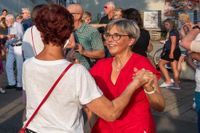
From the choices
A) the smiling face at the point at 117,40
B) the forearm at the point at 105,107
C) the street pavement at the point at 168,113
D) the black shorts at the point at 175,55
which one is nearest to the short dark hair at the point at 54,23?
the forearm at the point at 105,107

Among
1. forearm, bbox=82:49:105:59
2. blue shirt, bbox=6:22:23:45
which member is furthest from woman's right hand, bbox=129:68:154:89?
blue shirt, bbox=6:22:23:45

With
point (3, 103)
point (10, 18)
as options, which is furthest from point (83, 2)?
point (3, 103)

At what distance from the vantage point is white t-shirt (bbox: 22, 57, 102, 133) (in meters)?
2.69

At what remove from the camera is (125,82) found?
332 centimetres

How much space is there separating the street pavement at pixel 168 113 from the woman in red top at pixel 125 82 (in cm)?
331

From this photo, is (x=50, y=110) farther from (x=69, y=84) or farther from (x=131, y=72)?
(x=131, y=72)

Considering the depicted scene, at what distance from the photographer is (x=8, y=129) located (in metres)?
6.81

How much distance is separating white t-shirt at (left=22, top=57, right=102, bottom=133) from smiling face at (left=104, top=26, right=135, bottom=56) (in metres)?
0.74

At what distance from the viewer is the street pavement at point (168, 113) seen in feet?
22.3

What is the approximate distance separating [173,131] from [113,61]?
11.0 feet

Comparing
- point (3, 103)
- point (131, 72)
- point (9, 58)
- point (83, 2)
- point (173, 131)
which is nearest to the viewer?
point (131, 72)

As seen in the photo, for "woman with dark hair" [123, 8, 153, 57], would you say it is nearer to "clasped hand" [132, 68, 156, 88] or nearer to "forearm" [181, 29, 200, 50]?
"forearm" [181, 29, 200, 50]

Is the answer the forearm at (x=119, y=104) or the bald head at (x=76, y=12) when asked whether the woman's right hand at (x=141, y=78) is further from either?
the bald head at (x=76, y=12)

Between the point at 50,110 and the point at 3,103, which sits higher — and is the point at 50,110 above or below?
above
